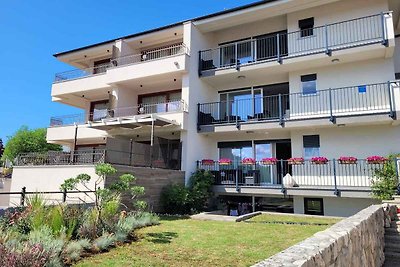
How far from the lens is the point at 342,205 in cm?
1516

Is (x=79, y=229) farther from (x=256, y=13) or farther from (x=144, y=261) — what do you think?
(x=256, y=13)

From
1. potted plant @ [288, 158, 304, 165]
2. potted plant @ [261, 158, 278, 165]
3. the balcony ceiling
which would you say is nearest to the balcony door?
potted plant @ [261, 158, 278, 165]

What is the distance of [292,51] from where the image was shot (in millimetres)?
17375

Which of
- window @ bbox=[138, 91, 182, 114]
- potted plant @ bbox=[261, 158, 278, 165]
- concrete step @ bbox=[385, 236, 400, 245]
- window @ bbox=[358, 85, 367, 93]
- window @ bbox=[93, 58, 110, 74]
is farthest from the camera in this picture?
window @ bbox=[93, 58, 110, 74]

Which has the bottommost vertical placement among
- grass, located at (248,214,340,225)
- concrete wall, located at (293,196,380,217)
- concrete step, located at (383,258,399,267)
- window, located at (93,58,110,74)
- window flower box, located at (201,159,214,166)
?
concrete step, located at (383,258,399,267)

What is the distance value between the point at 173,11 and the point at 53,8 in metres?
9.51

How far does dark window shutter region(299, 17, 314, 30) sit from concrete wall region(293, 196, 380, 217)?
9.91 meters

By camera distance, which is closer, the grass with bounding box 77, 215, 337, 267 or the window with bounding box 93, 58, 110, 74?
the grass with bounding box 77, 215, 337, 267

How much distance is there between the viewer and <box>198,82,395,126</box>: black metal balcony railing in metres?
15.0

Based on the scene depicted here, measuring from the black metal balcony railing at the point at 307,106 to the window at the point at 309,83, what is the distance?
519 millimetres

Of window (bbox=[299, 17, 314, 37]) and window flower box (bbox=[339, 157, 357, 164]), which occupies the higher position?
window (bbox=[299, 17, 314, 37])

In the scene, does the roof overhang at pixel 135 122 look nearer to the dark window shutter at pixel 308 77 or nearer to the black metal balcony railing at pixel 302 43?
the black metal balcony railing at pixel 302 43

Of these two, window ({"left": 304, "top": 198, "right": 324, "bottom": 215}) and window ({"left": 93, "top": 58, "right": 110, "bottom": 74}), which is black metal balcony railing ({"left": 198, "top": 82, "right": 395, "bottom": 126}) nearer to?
window ({"left": 304, "top": 198, "right": 324, "bottom": 215})

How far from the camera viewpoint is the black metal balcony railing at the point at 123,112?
19016 mm
